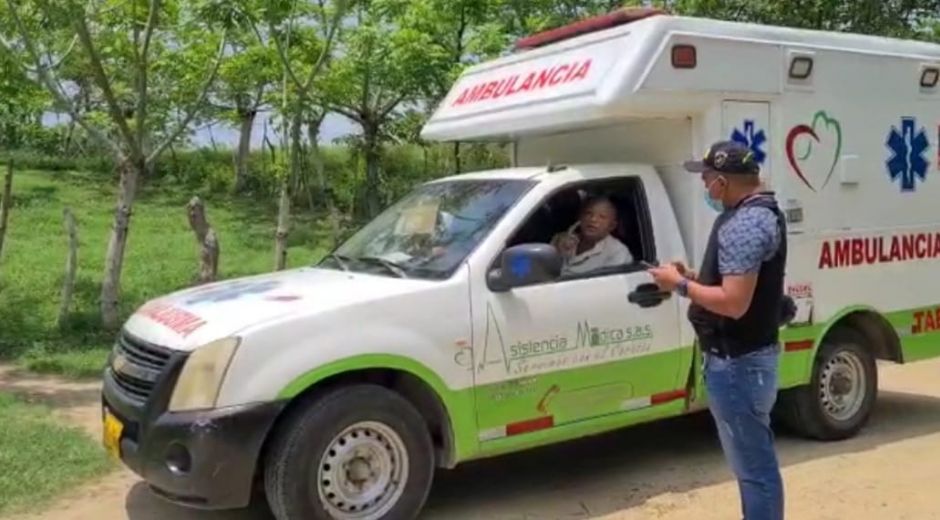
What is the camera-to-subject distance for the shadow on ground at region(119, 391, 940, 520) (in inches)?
215

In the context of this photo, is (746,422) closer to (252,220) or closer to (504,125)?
(504,125)

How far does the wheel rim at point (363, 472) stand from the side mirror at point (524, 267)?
0.93m

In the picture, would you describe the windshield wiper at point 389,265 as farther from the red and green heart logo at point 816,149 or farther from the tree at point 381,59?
the tree at point 381,59

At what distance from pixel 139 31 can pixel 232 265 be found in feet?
16.0

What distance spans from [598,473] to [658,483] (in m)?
0.39

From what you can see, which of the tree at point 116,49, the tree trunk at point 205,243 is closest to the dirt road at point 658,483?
the tree trunk at point 205,243

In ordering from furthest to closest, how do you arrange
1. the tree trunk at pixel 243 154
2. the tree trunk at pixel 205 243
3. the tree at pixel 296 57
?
1. the tree trunk at pixel 243 154
2. the tree at pixel 296 57
3. the tree trunk at pixel 205 243

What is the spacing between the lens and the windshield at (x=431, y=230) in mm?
5355

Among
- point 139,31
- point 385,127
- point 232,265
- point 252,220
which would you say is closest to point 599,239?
point 139,31

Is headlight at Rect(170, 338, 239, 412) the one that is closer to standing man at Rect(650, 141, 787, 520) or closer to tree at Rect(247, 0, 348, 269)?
standing man at Rect(650, 141, 787, 520)

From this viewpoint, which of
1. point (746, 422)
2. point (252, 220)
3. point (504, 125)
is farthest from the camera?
point (252, 220)

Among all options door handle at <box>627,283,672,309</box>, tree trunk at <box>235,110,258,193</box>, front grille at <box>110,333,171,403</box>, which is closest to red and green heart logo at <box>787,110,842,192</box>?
door handle at <box>627,283,672,309</box>

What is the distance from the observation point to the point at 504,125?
21.2ft

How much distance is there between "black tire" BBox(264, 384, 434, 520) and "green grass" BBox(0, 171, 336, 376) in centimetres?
497
